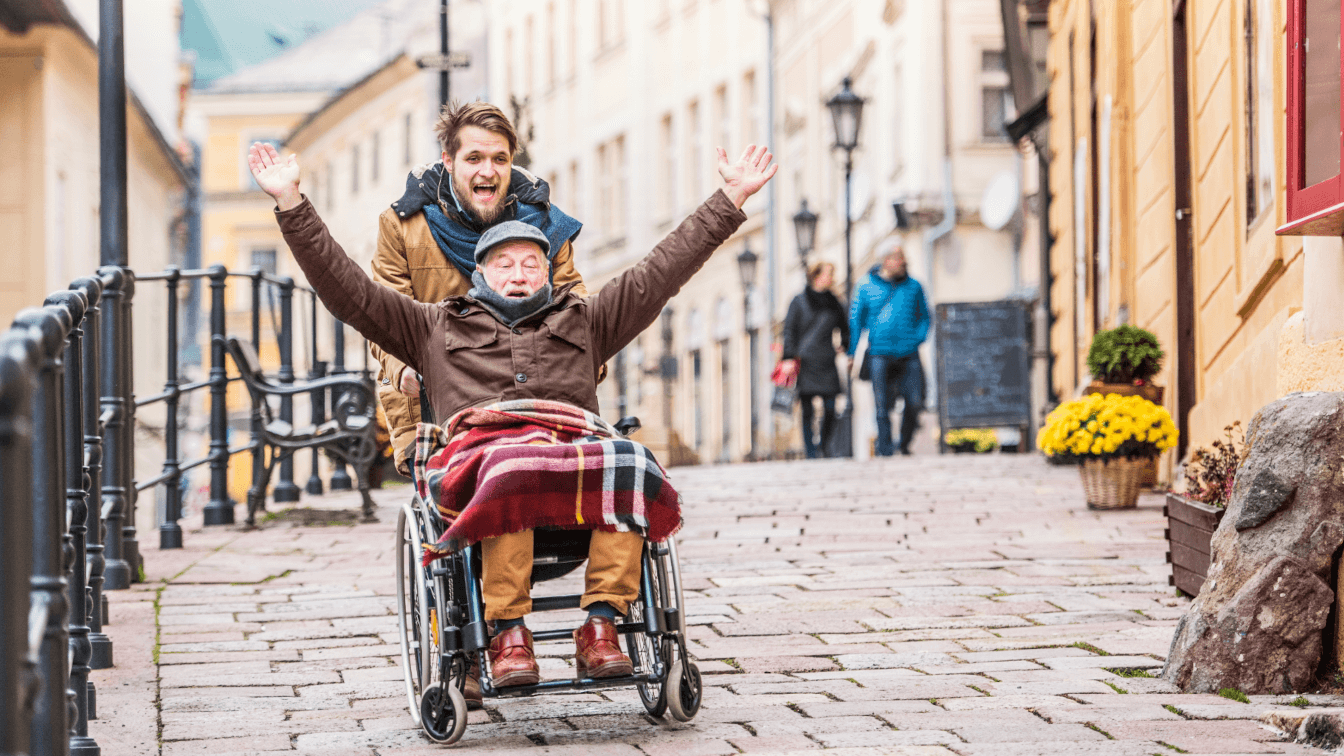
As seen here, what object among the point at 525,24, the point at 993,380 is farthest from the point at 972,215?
the point at 525,24

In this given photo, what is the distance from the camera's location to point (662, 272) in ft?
16.7

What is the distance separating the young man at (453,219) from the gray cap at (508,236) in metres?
0.37

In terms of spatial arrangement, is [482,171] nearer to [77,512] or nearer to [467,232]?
[467,232]

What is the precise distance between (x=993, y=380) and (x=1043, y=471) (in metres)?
6.33

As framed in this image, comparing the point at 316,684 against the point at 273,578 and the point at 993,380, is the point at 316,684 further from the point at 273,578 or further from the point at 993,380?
the point at 993,380

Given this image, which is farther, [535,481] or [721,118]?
[721,118]

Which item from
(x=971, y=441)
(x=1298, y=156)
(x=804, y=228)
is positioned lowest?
(x=971, y=441)

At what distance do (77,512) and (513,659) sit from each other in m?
1.17

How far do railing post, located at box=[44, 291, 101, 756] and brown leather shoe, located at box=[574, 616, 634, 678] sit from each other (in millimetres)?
1138

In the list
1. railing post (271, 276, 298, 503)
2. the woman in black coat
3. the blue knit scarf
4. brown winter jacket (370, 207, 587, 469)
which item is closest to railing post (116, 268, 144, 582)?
brown winter jacket (370, 207, 587, 469)

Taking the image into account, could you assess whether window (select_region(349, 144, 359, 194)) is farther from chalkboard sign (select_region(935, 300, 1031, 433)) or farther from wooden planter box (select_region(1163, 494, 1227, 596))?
wooden planter box (select_region(1163, 494, 1227, 596))

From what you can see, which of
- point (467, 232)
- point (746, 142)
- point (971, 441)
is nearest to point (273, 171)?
point (467, 232)

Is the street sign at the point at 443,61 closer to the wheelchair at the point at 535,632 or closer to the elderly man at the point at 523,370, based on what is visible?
the elderly man at the point at 523,370

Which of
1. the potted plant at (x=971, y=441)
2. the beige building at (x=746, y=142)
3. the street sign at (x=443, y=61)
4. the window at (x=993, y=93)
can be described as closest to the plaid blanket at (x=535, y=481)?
the street sign at (x=443, y=61)
